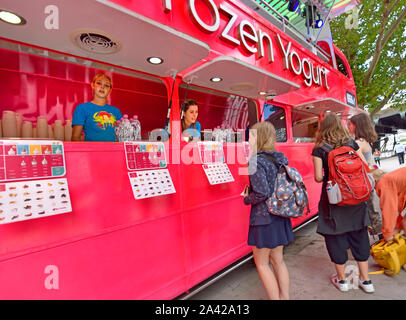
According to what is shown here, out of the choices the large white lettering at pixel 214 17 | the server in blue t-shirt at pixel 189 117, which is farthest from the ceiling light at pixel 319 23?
the server in blue t-shirt at pixel 189 117

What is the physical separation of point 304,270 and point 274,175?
182cm

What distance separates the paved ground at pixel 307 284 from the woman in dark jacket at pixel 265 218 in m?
0.58

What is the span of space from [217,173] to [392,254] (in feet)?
7.48

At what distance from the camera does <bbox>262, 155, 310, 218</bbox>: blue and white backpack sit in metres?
1.75

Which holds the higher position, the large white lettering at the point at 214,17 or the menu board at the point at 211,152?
the large white lettering at the point at 214,17

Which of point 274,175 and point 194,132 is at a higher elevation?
point 194,132

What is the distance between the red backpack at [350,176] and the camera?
77.2 inches

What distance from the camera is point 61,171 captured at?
4.79 feet

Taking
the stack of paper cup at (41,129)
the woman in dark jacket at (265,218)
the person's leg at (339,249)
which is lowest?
the person's leg at (339,249)

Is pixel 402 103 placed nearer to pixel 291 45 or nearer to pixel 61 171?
pixel 291 45

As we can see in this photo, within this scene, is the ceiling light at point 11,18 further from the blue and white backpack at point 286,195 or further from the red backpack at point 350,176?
the red backpack at point 350,176

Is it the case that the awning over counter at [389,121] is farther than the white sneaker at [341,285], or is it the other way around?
the awning over counter at [389,121]

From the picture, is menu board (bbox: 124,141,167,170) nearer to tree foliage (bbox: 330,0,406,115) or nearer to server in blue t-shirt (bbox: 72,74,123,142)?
server in blue t-shirt (bbox: 72,74,123,142)

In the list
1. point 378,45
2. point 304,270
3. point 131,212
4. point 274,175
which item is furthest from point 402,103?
point 131,212
